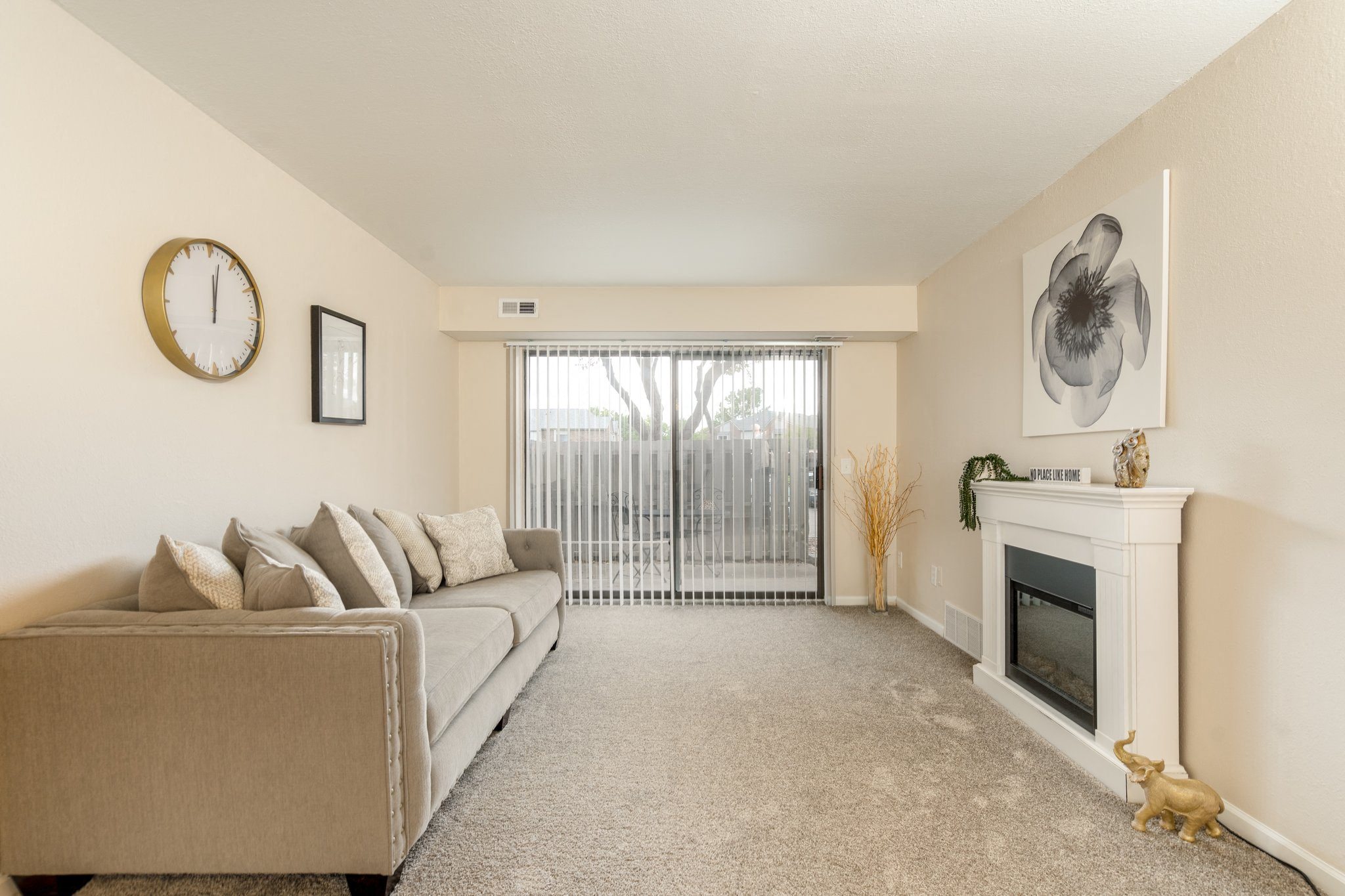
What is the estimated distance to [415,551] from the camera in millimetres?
3414

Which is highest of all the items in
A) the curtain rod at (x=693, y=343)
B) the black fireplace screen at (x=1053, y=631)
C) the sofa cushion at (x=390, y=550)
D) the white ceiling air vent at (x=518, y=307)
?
the white ceiling air vent at (x=518, y=307)

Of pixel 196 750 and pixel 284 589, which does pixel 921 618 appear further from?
pixel 196 750

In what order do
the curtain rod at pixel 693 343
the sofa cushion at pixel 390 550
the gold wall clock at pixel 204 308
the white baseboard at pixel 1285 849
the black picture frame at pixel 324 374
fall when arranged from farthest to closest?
1. the curtain rod at pixel 693 343
2. the black picture frame at pixel 324 374
3. the sofa cushion at pixel 390 550
4. the gold wall clock at pixel 204 308
5. the white baseboard at pixel 1285 849

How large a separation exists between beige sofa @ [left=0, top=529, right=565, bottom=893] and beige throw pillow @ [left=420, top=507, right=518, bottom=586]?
6.06 feet

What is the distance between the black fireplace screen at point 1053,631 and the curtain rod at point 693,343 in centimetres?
256

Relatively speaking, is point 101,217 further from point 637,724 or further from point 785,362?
point 785,362

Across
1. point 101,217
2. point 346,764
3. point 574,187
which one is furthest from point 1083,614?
point 101,217

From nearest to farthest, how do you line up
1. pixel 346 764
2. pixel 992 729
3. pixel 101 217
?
pixel 346 764
pixel 101 217
pixel 992 729

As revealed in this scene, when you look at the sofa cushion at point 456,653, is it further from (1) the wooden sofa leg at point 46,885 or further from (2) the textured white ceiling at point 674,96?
(2) the textured white ceiling at point 674,96

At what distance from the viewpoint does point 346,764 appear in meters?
1.74

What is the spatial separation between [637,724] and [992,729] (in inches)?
60.6

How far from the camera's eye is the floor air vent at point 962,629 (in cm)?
395

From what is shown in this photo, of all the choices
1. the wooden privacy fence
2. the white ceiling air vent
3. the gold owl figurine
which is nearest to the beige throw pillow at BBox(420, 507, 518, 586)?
the wooden privacy fence

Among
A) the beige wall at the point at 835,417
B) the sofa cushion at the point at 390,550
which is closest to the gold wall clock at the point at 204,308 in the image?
the sofa cushion at the point at 390,550
